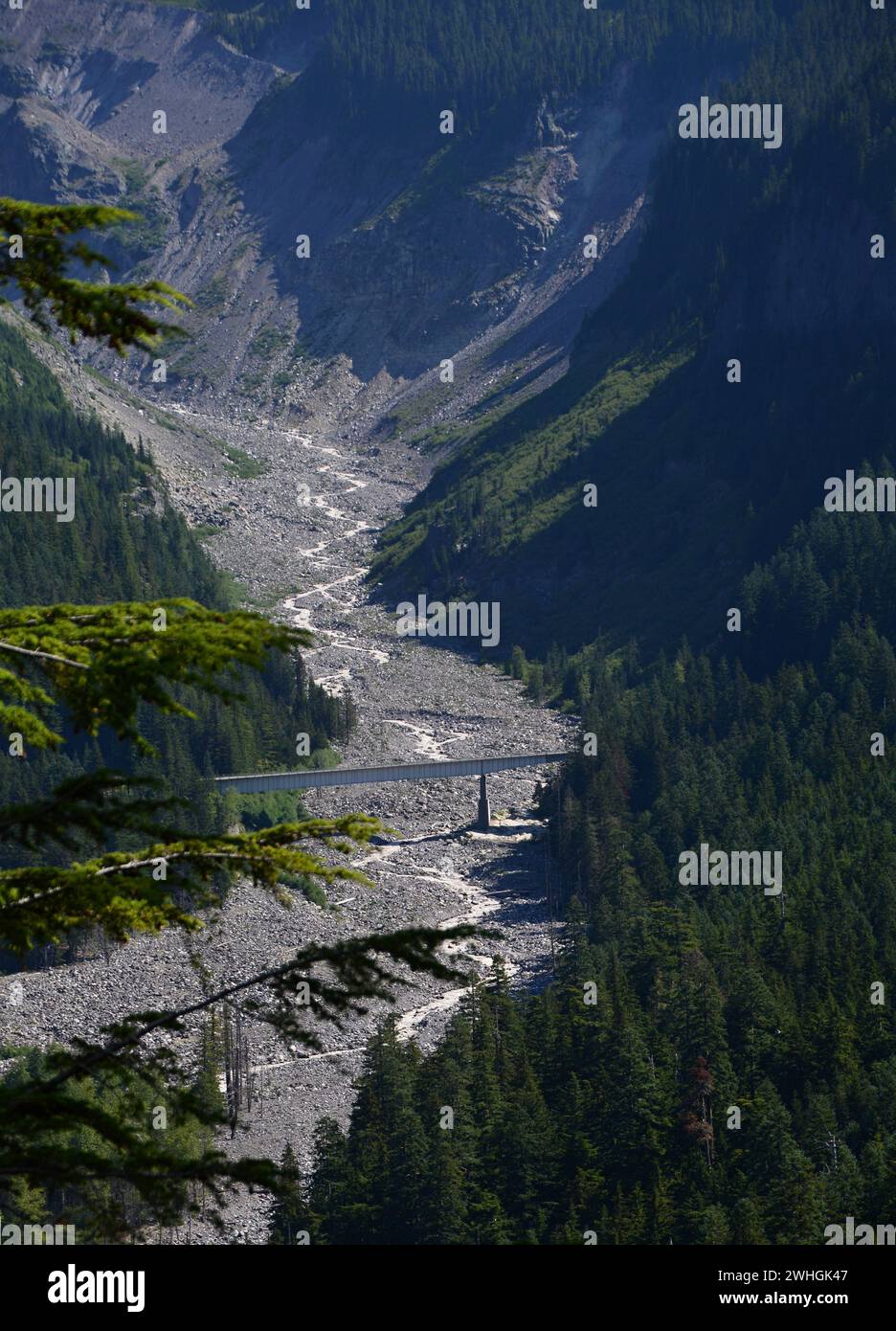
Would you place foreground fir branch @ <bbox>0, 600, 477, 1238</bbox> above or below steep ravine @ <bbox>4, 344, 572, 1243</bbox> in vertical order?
above

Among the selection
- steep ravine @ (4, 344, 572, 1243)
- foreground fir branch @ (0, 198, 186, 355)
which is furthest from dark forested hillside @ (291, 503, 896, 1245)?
foreground fir branch @ (0, 198, 186, 355)

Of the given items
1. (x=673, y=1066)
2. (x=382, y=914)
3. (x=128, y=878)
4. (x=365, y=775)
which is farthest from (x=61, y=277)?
(x=365, y=775)

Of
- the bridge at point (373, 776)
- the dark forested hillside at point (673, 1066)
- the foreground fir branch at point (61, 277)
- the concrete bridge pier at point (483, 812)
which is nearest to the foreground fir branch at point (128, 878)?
the foreground fir branch at point (61, 277)

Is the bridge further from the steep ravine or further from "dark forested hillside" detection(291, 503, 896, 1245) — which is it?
"dark forested hillside" detection(291, 503, 896, 1245)

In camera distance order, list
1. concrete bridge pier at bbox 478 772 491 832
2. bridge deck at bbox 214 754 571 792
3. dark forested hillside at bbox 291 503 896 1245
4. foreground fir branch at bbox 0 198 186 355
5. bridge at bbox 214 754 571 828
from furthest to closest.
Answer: bridge deck at bbox 214 754 571 792, bridge at bbox 214 754 571 828, concrete bridge pier at bbox 478 772 491 832, dark forested hillside at bbox 291 503 896 1245, foreground fir branch at bbox 0 198 186 355

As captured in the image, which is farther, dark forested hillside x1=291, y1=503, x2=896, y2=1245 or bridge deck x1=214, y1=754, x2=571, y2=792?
bridge deck x1=214, y1=754, x2=571, y2=792

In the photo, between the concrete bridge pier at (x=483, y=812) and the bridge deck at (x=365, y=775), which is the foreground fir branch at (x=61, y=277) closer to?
the bridge deck at (x=365, y=775)

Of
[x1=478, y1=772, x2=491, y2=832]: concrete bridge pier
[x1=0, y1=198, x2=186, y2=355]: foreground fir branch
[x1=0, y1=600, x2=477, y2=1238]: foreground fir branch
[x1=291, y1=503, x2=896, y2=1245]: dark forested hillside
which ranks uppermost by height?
[x1=0, y1=198, x2=186, y2=355]: foreground fir branch
